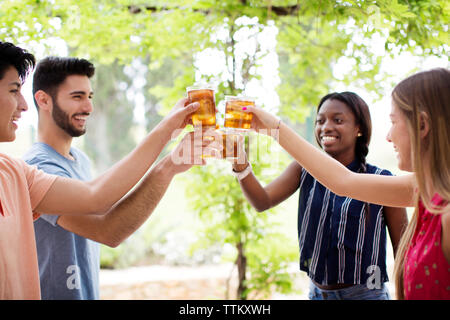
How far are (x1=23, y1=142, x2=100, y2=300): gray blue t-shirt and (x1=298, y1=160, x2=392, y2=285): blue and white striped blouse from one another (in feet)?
3.61

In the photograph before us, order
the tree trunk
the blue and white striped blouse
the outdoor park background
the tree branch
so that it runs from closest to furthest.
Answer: the blue and white striped blouse
the outdoor park background
the tree branch
the tree trunk

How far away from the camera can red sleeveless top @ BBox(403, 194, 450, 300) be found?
120 centimetres

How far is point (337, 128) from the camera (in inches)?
84.4

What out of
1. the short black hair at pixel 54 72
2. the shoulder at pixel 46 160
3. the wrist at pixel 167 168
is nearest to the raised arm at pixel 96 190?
the wrist at pixel 167 168

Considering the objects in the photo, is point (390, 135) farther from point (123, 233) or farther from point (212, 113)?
point (123, 233)

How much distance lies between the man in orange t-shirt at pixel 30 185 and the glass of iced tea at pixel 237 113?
5.9 inches

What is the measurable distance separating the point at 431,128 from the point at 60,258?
1636 mm

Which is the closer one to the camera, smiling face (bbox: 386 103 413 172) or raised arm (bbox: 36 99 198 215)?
smiling face (bbox: 386 103 413 172)

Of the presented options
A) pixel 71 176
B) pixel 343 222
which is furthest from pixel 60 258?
pixel 343 222

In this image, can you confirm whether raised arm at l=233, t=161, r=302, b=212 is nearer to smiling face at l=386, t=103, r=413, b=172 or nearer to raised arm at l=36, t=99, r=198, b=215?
raised arm at l=36, t=99, r=198, b=215

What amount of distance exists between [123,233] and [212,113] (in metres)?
0.67

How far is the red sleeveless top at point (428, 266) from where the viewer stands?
120 centimetres

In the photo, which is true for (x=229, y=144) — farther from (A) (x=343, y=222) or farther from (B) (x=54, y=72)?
(B) (x=54, y=72)

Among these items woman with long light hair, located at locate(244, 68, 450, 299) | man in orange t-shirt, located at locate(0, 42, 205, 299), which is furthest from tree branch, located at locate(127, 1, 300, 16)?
woman with long light hair, located at locate(244, 68, 450, 299)
